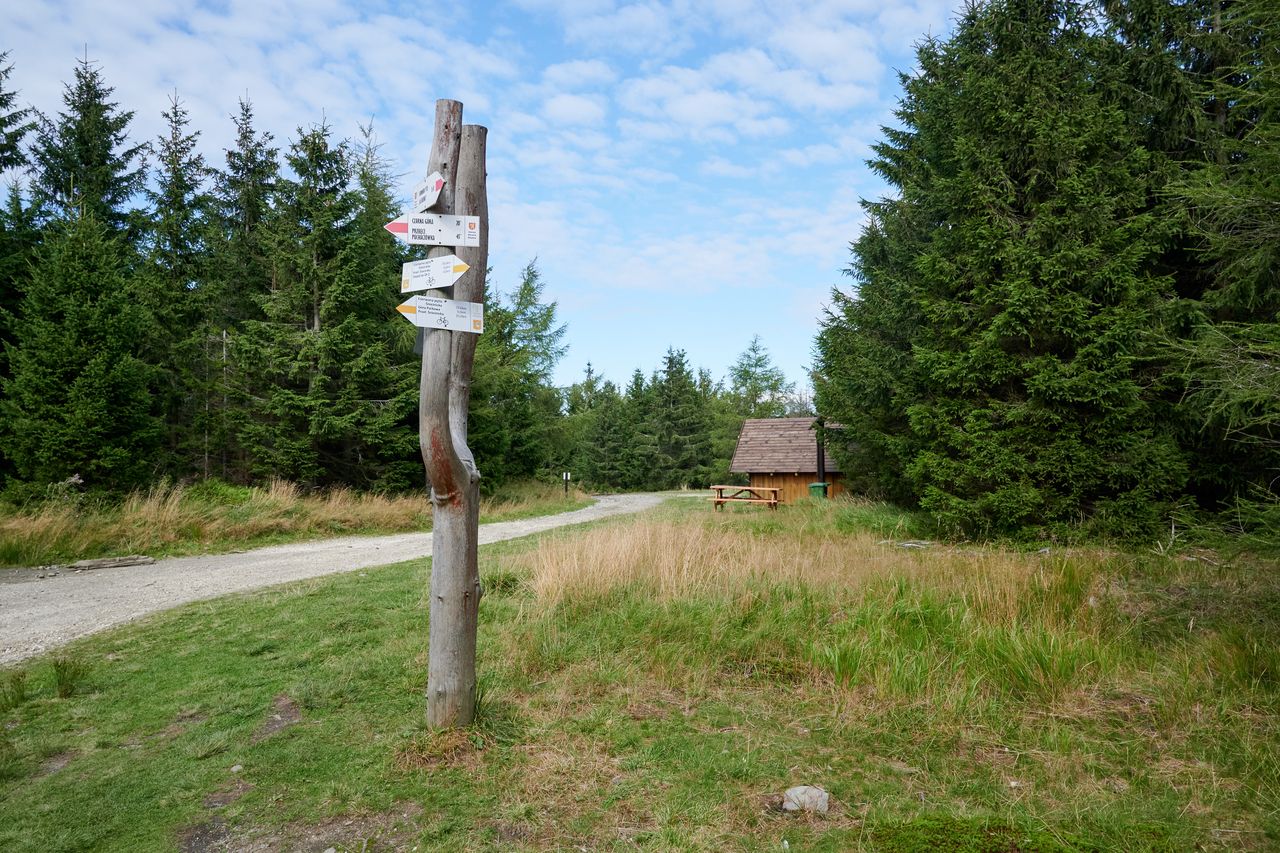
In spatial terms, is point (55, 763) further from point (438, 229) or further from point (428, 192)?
point (428, 192)

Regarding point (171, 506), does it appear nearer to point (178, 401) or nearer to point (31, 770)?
point (178, 401)

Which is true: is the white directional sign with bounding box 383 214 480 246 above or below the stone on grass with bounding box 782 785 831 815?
above

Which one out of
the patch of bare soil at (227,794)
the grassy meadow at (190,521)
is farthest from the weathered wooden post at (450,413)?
the grassy meadow at (190,521)

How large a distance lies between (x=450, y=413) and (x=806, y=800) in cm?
273

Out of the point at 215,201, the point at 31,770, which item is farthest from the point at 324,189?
the point at 31,770

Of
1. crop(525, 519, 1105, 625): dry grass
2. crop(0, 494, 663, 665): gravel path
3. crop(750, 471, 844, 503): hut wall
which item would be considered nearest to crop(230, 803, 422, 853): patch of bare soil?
crop(525, 519, 1105, 625): dry grass

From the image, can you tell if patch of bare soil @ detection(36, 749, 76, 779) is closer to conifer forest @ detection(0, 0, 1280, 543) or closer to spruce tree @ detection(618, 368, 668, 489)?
conifer forest @ detection(0, 0, 1280, 543)

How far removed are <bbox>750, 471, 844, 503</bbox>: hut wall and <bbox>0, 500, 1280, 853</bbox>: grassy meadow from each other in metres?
17.9

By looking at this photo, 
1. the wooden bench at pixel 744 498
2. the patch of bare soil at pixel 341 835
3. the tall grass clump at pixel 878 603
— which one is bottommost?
the wooden bench at pixel 744 498

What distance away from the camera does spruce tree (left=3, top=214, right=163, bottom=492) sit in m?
12.5

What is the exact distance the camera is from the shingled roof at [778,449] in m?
25.5

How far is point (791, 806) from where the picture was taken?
10.0ft

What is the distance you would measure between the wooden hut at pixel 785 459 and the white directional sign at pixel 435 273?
2132 centimetres

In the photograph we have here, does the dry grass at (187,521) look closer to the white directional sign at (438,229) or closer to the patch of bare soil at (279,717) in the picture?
the patch of bare soil at (279,717)
